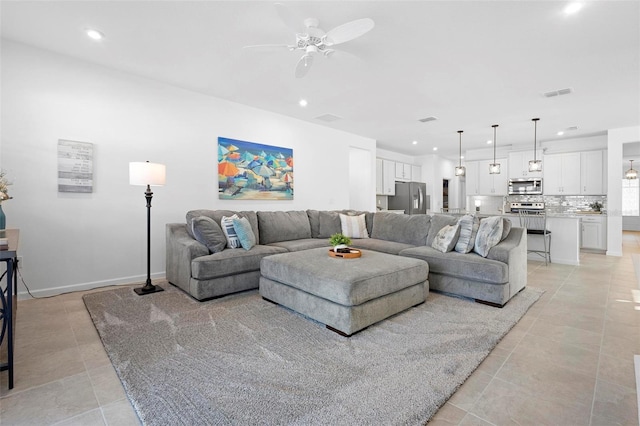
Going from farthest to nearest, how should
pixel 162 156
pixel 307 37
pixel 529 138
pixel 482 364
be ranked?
pixel 529 138, pixel 162 156, pixel 307 37, pixel 482 364

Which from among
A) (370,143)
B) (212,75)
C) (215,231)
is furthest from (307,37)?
(370,143)

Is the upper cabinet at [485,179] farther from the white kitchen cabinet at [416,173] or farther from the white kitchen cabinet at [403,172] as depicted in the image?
the white kitchen cabinet at [403,172]

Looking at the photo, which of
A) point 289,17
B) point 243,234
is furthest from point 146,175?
point 289,17

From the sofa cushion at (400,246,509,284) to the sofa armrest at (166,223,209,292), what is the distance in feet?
8.04

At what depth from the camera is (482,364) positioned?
1969 mm

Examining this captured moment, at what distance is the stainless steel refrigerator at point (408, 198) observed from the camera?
27.5 ft

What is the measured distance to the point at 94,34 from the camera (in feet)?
9.37

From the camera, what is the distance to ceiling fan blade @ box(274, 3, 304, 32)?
84.8 inches

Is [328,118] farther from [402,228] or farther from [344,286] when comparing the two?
[344,286]

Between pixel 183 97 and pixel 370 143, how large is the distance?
4.37 metres

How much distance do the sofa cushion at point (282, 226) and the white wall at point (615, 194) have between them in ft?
19.6

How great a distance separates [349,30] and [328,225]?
3138 mm

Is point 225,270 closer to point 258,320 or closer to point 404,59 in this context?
point 258,320

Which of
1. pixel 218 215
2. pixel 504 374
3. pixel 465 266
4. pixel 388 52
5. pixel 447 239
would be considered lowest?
pixel 504 374
